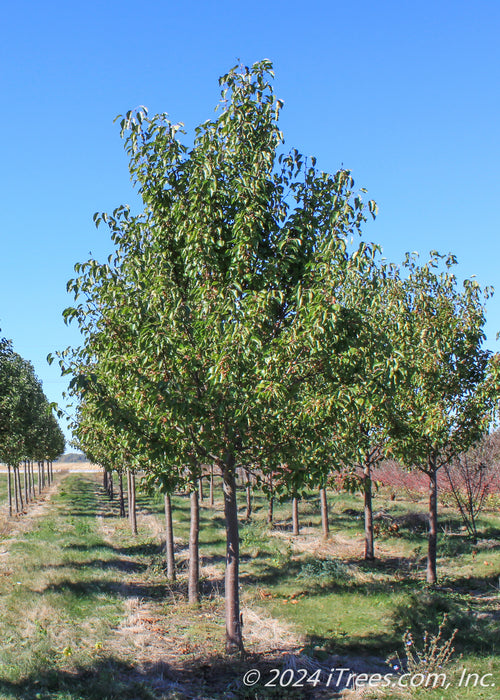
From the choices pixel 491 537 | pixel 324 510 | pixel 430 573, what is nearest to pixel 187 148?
pixel 430 573

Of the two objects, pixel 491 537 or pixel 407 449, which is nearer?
pixel 407 449

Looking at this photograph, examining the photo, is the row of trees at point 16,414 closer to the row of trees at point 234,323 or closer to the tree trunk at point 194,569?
the row of trees at point 234,323

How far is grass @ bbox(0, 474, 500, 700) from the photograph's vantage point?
7.75 meters

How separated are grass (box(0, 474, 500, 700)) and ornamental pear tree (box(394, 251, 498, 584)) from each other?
130 inches

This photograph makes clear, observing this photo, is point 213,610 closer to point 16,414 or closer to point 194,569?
point 194,569

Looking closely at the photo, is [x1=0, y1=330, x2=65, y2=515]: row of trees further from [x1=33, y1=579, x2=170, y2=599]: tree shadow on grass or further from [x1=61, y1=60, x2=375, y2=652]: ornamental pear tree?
[x1=33, y1=579, x2=170, y2=599]: tree shadow on grass

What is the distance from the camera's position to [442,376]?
14383mm

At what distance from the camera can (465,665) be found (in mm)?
8078

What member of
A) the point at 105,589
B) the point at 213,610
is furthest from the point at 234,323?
the point at 105,589

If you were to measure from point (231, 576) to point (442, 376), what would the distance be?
852 centimetres

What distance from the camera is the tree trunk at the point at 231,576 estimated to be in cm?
847

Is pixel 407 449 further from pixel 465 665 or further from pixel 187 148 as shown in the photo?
pixel 187 148

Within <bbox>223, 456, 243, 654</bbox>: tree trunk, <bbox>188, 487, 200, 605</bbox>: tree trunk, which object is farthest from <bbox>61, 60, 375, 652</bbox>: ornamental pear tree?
<bbox>188, 487, 200, 605</bbox>: tree trunk

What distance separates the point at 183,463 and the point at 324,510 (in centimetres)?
1466
